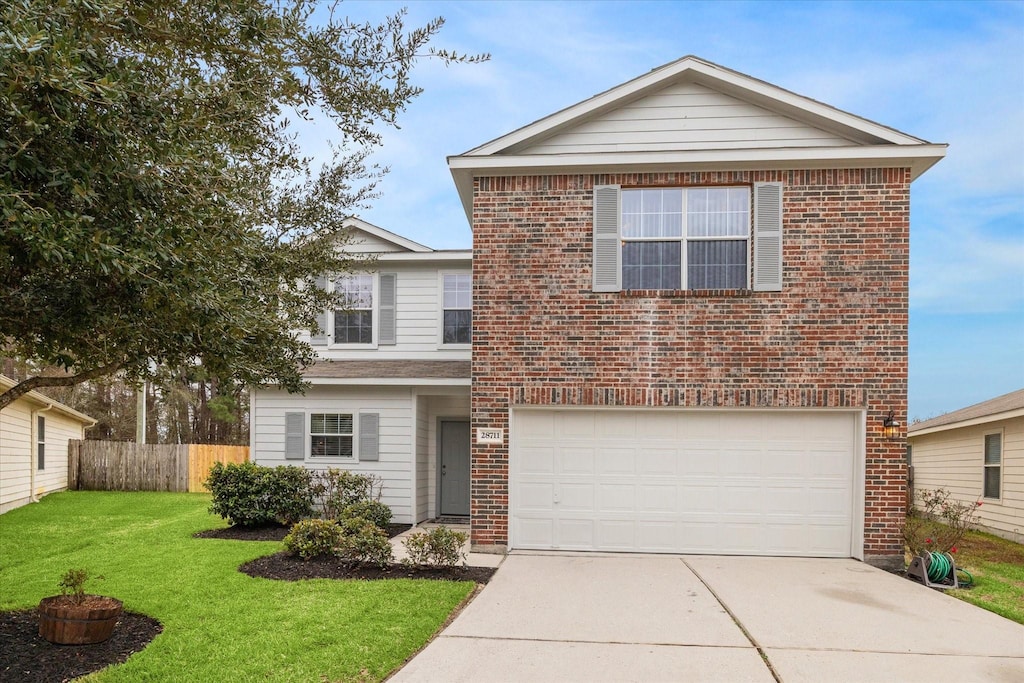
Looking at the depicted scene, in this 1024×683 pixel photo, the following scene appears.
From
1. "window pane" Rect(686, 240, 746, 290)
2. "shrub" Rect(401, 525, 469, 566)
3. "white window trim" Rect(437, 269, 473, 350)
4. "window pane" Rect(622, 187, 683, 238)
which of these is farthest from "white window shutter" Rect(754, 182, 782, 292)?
"white window trim" Rect(437, 269, 473, 350)

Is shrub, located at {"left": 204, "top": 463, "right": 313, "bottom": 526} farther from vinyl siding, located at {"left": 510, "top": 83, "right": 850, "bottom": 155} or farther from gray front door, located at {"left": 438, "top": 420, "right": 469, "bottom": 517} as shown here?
vinyl siding, located at {"left": 510, "top": 83, "right": 850, "bottom": 155}

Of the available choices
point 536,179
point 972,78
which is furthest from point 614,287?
point 972,78

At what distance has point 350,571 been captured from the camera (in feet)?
30.5

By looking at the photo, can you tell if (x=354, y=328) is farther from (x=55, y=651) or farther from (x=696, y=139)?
(x=55, y=651)

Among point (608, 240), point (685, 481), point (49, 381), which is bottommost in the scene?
point (685, 481)

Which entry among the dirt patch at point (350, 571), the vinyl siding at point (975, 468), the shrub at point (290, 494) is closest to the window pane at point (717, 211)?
the dirt patch at point (350, 571)

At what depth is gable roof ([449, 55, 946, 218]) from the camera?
33.5 ft

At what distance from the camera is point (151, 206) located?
4.88m

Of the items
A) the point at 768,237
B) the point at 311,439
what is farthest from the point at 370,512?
the point at 768,237

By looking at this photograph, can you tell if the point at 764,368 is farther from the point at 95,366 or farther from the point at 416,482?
the point at 95,366

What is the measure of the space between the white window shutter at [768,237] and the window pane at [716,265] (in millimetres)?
252

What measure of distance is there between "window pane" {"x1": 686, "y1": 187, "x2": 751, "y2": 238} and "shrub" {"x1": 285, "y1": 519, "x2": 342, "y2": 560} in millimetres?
6554

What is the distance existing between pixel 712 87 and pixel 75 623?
33.8ft

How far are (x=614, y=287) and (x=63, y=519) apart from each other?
12.2 meters
